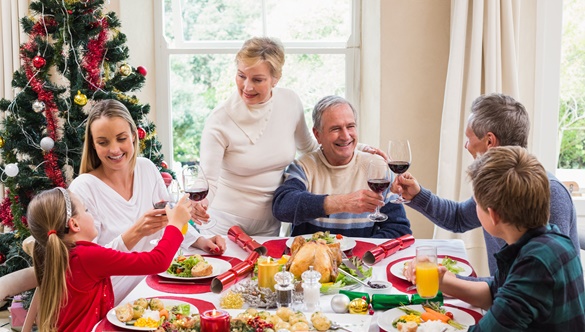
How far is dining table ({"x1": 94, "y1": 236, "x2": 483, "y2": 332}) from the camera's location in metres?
1.96

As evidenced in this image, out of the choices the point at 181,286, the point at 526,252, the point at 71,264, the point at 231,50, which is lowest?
the point at 181,286

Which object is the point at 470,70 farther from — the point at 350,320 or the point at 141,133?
the point at 350,320

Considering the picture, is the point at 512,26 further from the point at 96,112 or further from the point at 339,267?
the point at 96,112

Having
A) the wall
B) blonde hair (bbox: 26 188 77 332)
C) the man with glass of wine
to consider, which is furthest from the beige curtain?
blonde hair (bbox: 26 188 77 332)

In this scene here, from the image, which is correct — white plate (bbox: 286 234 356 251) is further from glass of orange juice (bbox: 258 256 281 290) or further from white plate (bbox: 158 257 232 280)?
glass of orange juice (bbox: 258 256 281 290)

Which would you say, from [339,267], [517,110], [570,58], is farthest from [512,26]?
[339,267]

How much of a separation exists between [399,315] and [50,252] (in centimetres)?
102

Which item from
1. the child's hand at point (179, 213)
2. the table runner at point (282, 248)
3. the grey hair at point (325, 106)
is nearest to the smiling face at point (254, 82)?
the grey hair at point (325, 106)

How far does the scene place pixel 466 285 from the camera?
1920 mm

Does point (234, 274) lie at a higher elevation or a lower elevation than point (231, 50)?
lower

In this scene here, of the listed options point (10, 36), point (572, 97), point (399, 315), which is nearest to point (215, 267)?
point (399, 315)

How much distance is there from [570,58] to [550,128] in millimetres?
460

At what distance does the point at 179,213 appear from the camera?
6.92ft

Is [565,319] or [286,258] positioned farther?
[286,258]
